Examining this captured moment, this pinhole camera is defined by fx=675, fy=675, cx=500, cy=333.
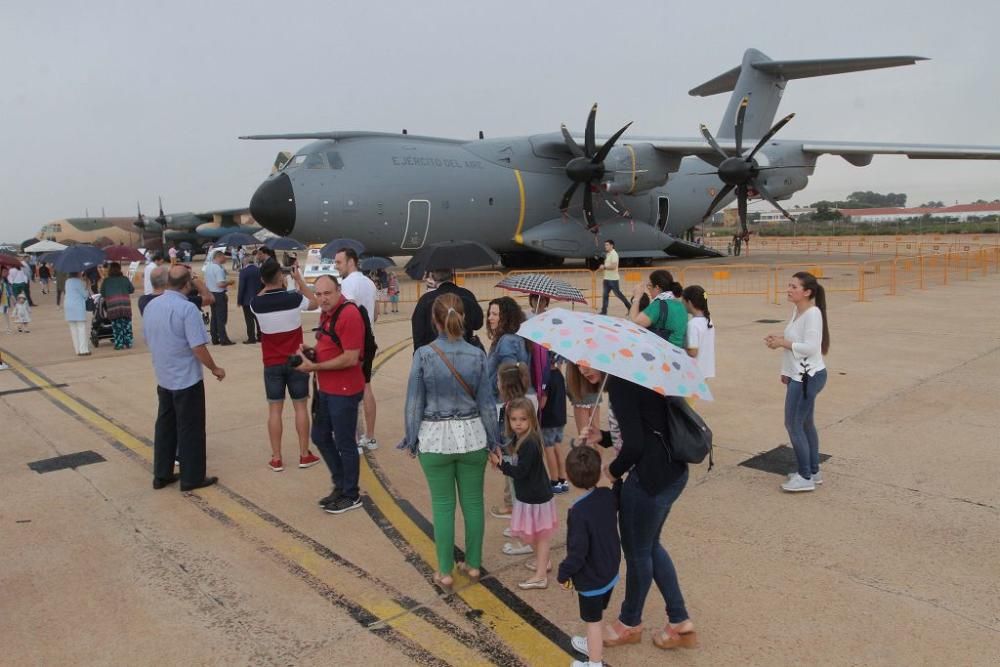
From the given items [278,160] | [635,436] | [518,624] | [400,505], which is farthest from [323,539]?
[278,160]

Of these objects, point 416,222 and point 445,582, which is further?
point 416,222

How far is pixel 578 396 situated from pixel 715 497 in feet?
5.50

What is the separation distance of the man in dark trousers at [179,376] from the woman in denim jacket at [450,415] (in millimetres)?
2612

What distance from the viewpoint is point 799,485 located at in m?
5.48

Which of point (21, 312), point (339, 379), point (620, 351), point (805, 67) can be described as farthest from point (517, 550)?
point (805, 67)

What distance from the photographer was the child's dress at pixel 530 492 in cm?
397

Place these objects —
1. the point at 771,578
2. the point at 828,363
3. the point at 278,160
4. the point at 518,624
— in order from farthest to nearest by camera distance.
→ the point at 278,160 < the point at 828,363 < the point at 771,578 < the point at 518,624

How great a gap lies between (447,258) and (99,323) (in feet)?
34.3

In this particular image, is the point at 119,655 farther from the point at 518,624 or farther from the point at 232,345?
the point at 232,345

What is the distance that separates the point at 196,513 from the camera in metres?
5.44

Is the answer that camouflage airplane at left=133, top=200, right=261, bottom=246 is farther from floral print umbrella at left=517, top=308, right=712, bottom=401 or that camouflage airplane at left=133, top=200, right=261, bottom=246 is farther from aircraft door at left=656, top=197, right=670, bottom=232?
floral print umbrella at left=517, top=308, right=712, bottom=401

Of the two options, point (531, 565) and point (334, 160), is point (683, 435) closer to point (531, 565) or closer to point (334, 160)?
point (531, 565)

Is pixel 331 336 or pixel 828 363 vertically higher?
pixel 331 336

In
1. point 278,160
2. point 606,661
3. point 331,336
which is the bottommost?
point 606,661
